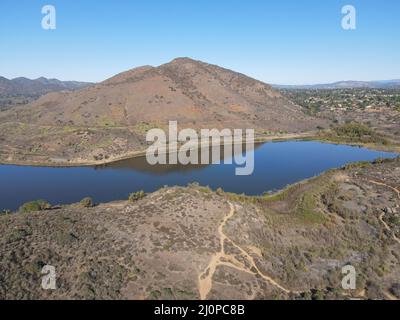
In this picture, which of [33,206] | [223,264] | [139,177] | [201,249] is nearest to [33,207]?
[33,206]

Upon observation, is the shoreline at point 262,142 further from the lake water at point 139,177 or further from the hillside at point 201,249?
the hillside at point 201,249

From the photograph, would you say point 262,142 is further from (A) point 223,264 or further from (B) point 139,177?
(A) point 223,264

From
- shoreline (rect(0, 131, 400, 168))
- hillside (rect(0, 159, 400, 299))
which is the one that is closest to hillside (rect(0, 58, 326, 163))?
shoreline (rect(0, 131, 400, 168))

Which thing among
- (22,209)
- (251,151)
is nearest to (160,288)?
(22,209)

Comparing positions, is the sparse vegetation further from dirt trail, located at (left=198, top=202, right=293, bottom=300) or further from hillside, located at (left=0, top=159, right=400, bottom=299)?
dirt trail, located at (left=198, top=202, right=293, bottom=300)

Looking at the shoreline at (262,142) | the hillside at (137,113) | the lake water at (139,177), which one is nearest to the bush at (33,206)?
the lake water at (139,177)
